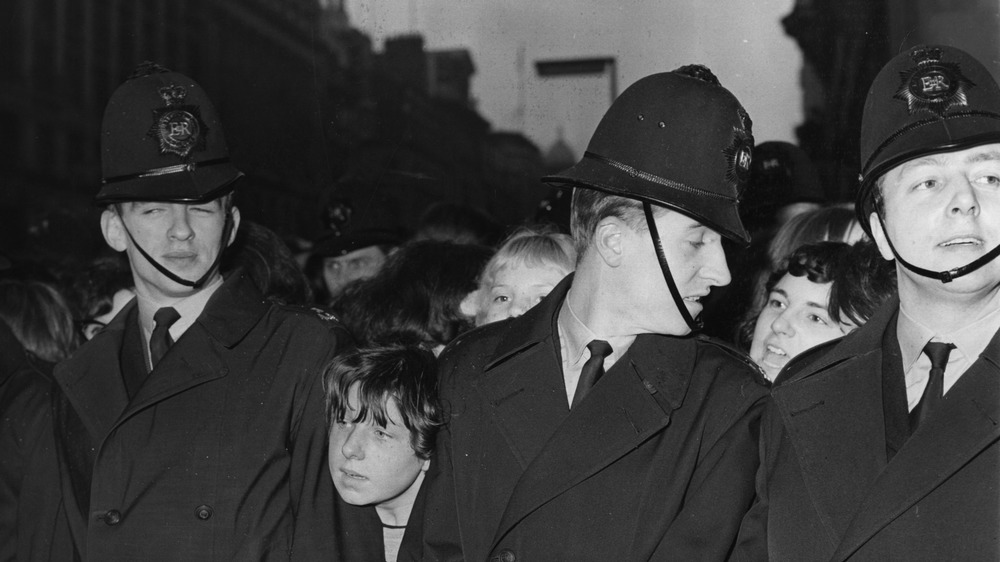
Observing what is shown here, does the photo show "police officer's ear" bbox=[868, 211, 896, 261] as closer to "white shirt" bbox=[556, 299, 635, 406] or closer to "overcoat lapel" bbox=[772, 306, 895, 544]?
"overcoat lapel" bbox=[772, 306, 895, 544]

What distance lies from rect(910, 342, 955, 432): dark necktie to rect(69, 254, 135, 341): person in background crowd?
311cm

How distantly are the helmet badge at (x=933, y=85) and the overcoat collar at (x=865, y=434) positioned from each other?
48 cm

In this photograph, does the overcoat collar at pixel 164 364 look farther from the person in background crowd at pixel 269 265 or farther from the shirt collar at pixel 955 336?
the shirt collar at pixel 955 336

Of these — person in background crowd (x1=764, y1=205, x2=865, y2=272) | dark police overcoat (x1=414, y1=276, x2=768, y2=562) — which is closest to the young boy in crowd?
dark police overcoat (x1=414, y1=276, x2=768, y2=562)

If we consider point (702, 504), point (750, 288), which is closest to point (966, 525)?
point (702, 504)

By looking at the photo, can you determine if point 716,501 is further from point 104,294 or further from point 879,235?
point 104,294

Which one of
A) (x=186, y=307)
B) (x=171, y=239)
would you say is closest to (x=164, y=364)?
(x=186, y=307)

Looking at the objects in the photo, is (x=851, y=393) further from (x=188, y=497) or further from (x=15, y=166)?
(x=15, y=166)

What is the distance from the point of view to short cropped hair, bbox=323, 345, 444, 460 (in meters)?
3.37

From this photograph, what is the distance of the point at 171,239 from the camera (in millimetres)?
3617

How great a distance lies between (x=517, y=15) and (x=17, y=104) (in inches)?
147

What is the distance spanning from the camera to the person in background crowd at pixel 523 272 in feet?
12.4

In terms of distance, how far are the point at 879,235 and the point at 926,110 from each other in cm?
31

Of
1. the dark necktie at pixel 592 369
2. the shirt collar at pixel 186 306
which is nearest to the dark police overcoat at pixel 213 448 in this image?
the shirt collar at pixel 186 306
